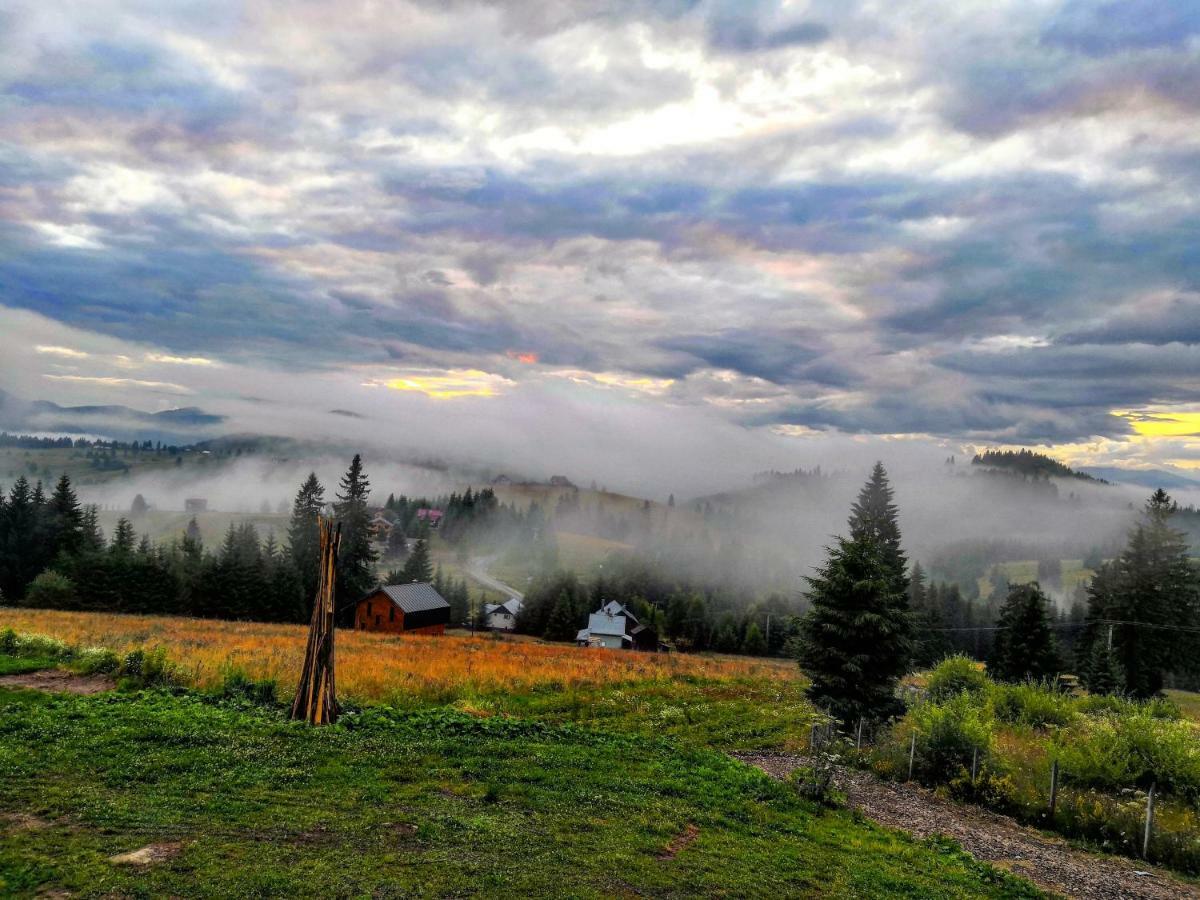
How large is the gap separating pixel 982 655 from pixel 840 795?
101618 millimetres

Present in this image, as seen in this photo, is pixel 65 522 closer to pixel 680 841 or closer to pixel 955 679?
pixel 955 679

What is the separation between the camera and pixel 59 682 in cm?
1608

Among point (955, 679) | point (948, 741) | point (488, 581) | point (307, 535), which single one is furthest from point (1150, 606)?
point (488, 581)

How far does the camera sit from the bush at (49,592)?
56.5 meters

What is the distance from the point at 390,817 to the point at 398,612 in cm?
5699

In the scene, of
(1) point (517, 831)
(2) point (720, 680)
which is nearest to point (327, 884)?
(1) point (517, 831)

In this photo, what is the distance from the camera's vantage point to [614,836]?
10031 millimetres

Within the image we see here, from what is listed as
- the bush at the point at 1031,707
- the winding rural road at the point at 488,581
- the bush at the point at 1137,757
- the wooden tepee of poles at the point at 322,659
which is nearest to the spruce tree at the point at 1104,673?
the bush at the point at 1031,707

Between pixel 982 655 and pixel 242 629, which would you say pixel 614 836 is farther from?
pixel 982 655

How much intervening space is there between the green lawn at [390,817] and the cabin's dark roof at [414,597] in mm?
51601

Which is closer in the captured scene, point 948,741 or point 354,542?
point 948,741

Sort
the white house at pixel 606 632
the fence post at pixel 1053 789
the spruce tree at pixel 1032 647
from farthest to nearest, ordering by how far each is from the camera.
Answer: the white house at pixel 606 632 < the spruce tree at pixel 1032 647 < the fence post at pixel 1053 789

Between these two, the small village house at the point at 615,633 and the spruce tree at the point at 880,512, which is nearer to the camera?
the spruce tree at the point at 880,512

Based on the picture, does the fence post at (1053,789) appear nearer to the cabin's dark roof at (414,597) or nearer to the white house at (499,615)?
the cabin's dark roof at (414,597)
